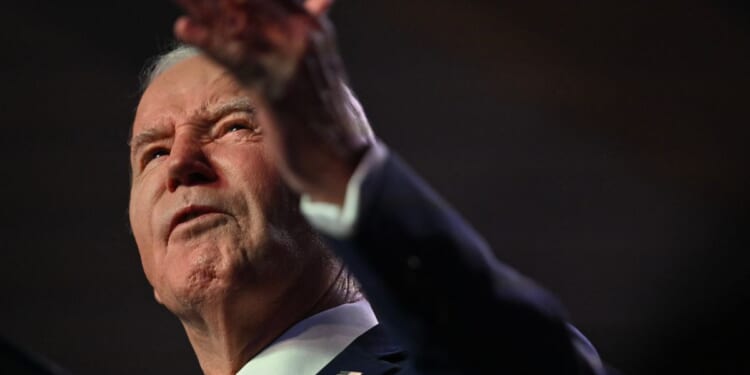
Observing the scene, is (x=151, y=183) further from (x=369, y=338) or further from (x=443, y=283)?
(x=443, y=283)

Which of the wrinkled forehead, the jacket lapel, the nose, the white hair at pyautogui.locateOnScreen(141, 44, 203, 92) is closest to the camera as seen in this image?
the jacket lapel

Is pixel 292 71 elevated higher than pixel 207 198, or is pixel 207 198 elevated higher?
pixel 292 71

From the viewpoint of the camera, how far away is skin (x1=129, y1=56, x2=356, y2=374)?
183 centimetres

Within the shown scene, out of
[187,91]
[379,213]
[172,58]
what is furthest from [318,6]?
[172,58]

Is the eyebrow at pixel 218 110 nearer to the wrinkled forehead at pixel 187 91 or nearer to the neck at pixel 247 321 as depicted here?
the wrinkled forehead at pixel 187 91

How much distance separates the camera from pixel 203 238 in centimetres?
183

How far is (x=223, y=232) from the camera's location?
5.99 feet

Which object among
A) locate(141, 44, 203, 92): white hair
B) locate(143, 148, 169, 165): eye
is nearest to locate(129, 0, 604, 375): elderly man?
locate(143, 148, 169, 165): eye

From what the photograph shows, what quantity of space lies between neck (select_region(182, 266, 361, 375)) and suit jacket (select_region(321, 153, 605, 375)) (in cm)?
63

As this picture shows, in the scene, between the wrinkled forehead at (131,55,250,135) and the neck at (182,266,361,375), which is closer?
the neck at (182,266,361,375)

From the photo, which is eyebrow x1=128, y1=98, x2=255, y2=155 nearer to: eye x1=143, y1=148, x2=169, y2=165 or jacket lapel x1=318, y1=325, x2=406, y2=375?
eye x1=143, y1=148, x2=169, y2=165

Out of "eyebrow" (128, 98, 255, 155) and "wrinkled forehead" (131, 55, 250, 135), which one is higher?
"wrinkled forehead" (131, 55, 250, 135)

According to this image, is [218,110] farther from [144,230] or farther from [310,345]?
[310,345]

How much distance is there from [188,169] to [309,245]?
24 cm
